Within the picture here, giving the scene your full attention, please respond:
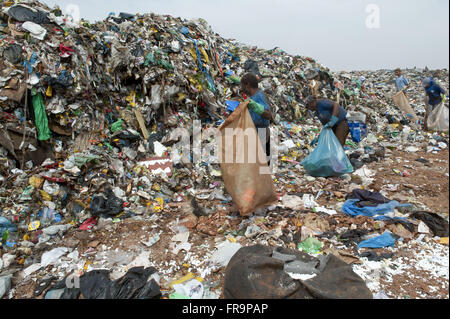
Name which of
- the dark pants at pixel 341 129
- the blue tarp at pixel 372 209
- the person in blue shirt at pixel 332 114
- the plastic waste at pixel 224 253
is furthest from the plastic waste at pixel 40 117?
the dark pants at pixel 341 129

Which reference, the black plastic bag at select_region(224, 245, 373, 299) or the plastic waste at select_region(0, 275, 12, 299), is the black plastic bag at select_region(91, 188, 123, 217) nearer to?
the plastic waste at select_region(0, 275, 12, 299)

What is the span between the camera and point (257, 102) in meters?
2.98

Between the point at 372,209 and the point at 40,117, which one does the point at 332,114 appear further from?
the point at 40,117

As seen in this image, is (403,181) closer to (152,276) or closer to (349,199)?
(349,199)

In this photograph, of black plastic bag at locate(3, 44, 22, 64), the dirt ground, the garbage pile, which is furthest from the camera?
black plastic bag at locate(3, 44, 22, 64)

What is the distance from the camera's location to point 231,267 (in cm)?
181

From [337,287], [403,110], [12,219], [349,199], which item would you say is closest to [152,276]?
[337,287]

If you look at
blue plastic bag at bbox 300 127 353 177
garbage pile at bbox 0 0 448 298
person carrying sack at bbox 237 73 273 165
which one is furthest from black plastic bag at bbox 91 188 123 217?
blue plastic bag at bbox 300 127 353 177

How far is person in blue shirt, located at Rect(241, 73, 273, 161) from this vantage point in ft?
9.61

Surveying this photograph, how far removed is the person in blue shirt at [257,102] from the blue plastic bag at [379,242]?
1440 millimetres

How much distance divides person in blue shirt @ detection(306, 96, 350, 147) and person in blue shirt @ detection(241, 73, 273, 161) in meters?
1.35

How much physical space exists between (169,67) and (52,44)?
5.96 ft

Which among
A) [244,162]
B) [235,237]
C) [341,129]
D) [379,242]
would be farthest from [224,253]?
[341,129]

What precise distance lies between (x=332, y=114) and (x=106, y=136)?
353cm
